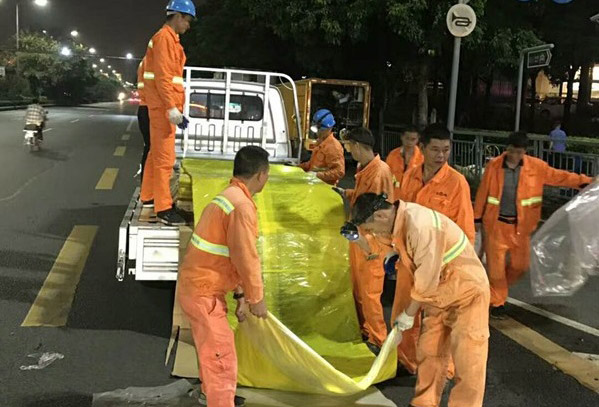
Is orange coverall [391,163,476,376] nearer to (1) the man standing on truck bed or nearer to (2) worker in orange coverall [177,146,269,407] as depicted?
(2) worker in orange coverall [177,146,269,407]

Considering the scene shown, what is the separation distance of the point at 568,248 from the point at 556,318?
107cm

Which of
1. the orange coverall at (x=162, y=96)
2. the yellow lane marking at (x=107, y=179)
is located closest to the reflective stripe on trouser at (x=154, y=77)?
the orange coverall at (x=162, y=96)

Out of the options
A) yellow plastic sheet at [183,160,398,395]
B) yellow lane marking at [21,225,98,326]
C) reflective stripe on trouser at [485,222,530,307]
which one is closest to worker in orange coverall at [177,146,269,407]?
yellow plastic sheet at [183,160,398,395]

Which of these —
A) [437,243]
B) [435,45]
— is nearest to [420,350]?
[437,243]

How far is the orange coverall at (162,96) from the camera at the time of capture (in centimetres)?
520

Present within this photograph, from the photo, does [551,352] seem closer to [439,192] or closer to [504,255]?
[504,255]

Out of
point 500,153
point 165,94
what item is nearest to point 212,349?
point 165,94

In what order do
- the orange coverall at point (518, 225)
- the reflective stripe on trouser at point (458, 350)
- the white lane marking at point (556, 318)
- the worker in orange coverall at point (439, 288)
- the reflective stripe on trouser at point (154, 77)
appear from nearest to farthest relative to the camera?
the worker in orange coverall at point (439, 288), the reflective stripe on trouser at point (458, 350), the reflective stripe on trouser at point (154, 77), the white lane marking at point (556, 318), the orange coverall at point (518, 225)

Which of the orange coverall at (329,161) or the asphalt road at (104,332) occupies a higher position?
the orange coverall at (329,161)

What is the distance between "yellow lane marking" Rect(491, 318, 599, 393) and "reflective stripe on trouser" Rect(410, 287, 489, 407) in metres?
1.40

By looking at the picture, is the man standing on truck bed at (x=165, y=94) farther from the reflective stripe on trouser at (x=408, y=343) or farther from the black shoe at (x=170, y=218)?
the reflective stripe on trouser at (x=408, y=343)

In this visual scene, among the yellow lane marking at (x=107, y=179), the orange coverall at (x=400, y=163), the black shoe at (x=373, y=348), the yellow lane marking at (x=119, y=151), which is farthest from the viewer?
the yellow lane marking at (x=119, y=151)

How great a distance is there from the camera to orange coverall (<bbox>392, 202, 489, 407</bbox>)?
3262mm

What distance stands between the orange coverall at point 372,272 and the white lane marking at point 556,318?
196 cm
